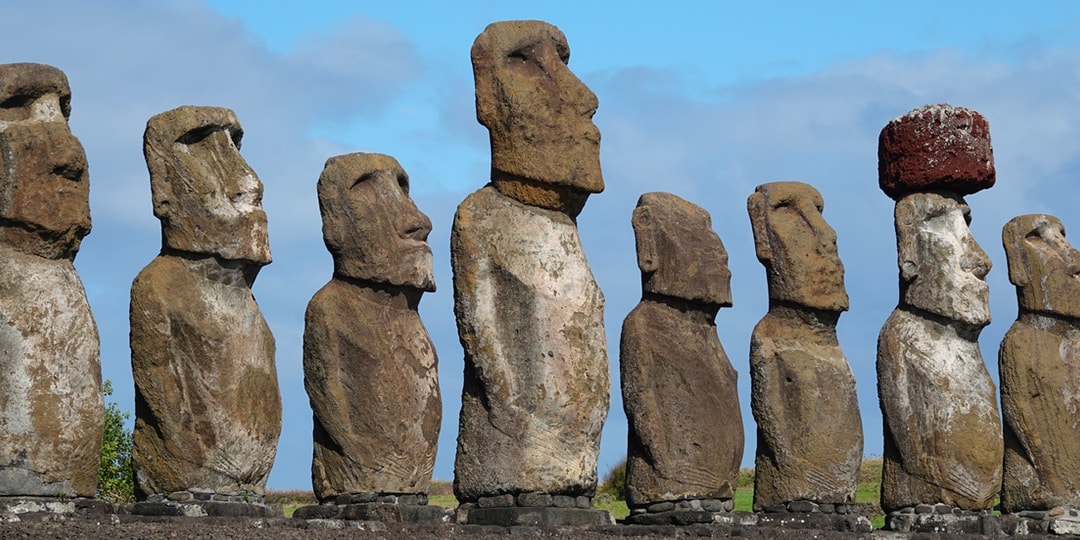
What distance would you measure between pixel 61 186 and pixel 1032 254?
34.8ft

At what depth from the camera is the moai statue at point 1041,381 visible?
69.6 ft

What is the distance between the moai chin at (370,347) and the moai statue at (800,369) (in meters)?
3.78

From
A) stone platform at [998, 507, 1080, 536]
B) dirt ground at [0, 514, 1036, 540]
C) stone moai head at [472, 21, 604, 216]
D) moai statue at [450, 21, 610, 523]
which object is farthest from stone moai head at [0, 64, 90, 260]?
stone platform at [998, 507, 1080, 536]

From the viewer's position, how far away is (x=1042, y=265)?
71.4ft

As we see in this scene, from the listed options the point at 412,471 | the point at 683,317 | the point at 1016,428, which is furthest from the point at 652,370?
the point at 1016,428

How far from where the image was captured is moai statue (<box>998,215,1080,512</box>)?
2122cm

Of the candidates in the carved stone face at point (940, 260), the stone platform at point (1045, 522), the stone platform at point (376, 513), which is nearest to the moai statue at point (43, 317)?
the stone platform at point (376, 513)

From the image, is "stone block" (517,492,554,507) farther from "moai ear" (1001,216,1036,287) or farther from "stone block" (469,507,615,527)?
"moai ear" (1001,216,1036,287)

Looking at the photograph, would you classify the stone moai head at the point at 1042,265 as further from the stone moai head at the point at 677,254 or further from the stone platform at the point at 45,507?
the stone platform at the point at 45,507

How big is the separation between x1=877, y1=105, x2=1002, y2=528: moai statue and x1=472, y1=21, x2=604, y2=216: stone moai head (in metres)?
4.54

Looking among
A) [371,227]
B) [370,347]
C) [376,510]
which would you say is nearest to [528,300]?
[370,347]

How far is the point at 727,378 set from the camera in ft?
62.5

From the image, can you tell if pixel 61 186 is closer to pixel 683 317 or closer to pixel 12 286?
pixel 12 286

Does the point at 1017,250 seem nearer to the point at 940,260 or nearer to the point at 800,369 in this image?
the point at 940,260
